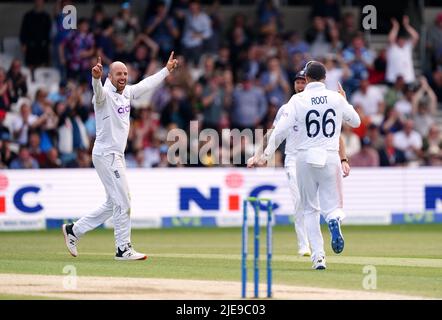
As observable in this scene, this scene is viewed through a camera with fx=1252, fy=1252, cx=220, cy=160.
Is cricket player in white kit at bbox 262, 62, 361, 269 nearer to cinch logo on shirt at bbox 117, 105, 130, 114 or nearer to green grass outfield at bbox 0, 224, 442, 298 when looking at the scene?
green grass outfield at bbox 0, 224, 442, 298

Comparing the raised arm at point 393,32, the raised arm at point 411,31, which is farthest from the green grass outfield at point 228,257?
the raised arm at point 411,31

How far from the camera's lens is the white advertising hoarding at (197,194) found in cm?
2509

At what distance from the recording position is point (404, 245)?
825 inches

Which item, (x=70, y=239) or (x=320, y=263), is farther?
(x=70, y=239)

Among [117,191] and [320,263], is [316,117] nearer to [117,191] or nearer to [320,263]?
[320,263]

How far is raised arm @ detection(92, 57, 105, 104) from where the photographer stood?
1623 cm

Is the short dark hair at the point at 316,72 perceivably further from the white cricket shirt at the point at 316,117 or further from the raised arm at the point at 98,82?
the raised arm at the point at 98,82

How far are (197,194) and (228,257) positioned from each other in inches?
304

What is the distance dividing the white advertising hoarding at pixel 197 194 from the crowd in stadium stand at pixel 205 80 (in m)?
0.75

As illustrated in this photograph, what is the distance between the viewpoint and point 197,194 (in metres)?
25.9

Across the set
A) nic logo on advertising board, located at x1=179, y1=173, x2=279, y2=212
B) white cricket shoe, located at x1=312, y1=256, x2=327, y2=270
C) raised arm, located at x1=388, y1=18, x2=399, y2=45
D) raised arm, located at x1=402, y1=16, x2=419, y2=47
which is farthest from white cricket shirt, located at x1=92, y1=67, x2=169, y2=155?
raised arm, located at x1=402, y1=16, x2=419, y2=47

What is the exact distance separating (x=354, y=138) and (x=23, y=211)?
814cm

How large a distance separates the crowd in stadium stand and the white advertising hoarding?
29.6 inches

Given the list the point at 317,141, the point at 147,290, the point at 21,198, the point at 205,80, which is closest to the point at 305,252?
the point at 317,141
